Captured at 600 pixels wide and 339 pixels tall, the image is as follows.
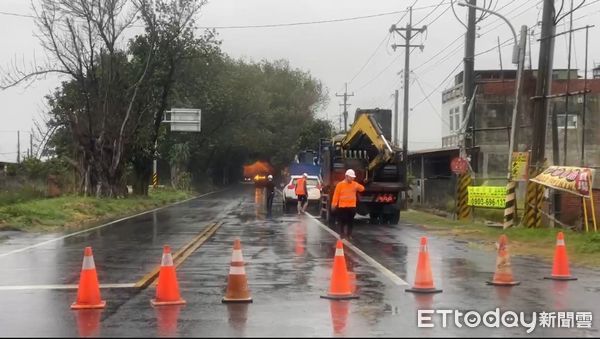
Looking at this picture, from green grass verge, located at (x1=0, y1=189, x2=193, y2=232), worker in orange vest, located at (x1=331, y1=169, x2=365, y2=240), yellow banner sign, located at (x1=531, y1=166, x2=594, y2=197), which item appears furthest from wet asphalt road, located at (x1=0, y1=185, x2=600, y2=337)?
green grass verge, located at (x1=0, y1=189, x2=193, y2=232)

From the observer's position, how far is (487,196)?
2462 centimetres

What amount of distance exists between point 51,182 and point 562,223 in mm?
27822

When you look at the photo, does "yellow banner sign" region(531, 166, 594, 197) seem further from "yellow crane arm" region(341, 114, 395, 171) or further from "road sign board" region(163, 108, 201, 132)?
"road sign board" region(163, 108, 201, 132)

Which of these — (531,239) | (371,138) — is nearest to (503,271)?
(531,239)

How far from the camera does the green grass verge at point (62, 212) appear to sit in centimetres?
2250

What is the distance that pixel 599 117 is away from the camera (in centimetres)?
3719

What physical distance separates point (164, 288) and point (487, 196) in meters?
17.6

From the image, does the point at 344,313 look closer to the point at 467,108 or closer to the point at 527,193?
the point at 527,193

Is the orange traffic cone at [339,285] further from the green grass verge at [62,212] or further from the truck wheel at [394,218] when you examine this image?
the truck wheel at [394,218]

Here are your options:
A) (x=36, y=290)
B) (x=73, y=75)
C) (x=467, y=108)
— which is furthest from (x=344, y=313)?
(x=73, y=75)

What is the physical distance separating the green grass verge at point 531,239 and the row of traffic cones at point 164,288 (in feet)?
25.3

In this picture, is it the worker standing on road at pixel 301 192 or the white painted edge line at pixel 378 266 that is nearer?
the white painted edge line at pixel 378 266

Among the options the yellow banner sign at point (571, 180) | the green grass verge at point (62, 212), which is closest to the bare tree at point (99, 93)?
the green grass verge at point (62, 212)

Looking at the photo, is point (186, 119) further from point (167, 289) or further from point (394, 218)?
point (167, 289)
